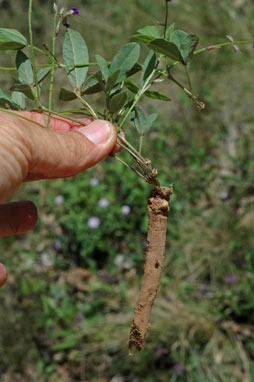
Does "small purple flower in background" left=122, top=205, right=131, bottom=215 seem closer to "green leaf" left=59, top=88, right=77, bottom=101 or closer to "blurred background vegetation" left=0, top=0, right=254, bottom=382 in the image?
"blurred background vegetation" left=0, top=0, right=254, bottom=382

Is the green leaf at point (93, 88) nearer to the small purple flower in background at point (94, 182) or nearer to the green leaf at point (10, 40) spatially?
the green leaf at point (10, 40)

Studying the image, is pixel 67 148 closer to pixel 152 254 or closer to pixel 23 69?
pixel 23 69

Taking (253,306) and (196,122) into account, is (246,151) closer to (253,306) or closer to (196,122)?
(196,122)

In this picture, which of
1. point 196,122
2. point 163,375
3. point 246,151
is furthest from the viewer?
point 196,122

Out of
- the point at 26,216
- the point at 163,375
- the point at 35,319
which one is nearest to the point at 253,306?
the point at 163,375

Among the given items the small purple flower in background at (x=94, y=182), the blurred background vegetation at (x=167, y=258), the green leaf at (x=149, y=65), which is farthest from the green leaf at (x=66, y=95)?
the small purple flower in background at (x=94, y=182)
